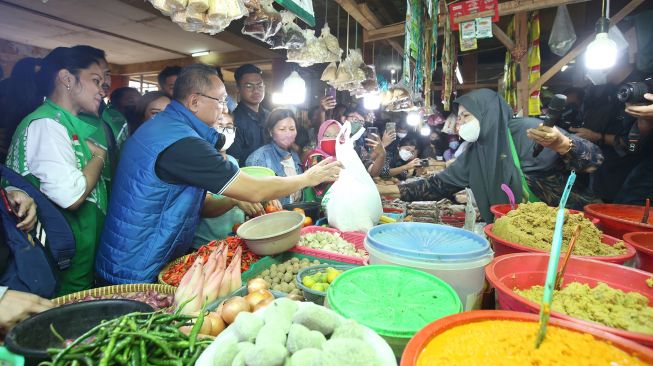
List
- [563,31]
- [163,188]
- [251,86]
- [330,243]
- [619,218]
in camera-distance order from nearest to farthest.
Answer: [619,218] → [163,188] → [330,243] → [251,86] → [563,31]

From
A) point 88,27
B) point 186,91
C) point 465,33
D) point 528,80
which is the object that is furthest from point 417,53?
point 88,27

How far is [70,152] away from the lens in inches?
79.0

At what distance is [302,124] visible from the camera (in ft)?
18.5

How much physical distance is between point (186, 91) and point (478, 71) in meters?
11.8

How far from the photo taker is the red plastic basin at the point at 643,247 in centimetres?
133

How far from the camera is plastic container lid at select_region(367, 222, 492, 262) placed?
1259 millimetres

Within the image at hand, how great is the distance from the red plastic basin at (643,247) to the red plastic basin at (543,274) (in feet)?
1.01

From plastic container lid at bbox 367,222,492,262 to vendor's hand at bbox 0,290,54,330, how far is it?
1350mm

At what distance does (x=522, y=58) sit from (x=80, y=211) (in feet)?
19.5

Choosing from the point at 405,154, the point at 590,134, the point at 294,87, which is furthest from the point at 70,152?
the point at 405,154

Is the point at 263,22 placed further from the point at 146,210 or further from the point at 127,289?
the point at 127,289

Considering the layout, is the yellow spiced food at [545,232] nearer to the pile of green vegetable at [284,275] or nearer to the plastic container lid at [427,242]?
the plastic container lid at [427,242]

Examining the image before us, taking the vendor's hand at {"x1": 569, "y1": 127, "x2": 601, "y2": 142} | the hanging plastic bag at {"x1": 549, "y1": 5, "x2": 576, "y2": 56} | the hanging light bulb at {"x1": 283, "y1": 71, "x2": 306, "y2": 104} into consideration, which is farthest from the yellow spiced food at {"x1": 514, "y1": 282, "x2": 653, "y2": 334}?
the hanging plastic bag at {"x1": 549, "y1": 5, "x2": 576, "y2": 56}

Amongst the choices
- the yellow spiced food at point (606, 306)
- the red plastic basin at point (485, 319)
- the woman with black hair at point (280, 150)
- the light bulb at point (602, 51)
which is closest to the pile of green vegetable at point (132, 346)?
the red plastic basin at point (485, 319)
